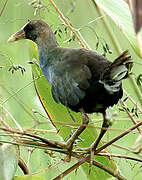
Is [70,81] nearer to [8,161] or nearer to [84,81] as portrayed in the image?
[84,81]

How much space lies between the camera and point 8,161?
78cm

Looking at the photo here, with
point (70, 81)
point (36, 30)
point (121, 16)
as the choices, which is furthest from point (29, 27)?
point (121, 16)

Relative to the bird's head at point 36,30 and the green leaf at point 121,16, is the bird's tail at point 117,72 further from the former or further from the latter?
the bird's head at point 36,30

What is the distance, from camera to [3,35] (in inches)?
86.1

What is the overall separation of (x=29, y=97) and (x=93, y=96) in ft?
2.47

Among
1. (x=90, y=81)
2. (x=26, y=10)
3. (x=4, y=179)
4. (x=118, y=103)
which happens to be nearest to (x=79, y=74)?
(x=90, y=81)

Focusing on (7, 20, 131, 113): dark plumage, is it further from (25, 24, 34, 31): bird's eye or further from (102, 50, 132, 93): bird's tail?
(25, 24, 34, 31): bird's eye

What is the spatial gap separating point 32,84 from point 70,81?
861 mm

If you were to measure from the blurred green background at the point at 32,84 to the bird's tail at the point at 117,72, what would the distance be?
0.20 feet

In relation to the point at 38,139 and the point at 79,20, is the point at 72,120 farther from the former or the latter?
the point at 79,20

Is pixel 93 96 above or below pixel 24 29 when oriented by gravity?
below

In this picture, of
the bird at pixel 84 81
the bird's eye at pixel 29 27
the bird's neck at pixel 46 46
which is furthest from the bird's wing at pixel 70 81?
the bird's eye at pixel 29 27

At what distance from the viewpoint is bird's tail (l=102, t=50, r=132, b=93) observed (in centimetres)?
85

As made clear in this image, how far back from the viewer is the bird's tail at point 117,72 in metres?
0.85
